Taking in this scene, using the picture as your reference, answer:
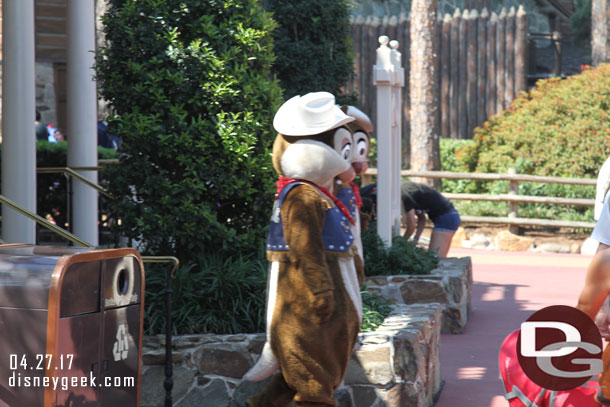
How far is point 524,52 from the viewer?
17391 millimetres

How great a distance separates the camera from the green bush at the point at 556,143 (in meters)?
14.9

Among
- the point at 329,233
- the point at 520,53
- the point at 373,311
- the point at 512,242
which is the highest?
the point at 520,53

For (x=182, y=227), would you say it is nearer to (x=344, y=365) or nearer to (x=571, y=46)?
(x=344, y=365)

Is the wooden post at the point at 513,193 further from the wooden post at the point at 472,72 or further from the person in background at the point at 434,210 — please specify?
the person in background at the point at 434,210

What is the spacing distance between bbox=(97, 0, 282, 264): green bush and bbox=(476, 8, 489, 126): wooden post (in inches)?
487

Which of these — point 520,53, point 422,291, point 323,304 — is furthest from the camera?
point 520,53

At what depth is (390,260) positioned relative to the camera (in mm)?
8086

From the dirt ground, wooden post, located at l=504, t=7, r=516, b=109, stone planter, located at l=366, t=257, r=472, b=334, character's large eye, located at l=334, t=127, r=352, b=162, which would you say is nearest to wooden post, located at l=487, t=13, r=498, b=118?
wooden post, located at l=504, t=7, r=516, b=109

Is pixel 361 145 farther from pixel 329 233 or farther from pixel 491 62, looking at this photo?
pixel 491 62

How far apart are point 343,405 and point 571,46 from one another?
2767 centimetres

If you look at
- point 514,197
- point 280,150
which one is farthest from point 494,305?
point 280,150

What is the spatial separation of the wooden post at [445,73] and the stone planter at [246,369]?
1280 cm

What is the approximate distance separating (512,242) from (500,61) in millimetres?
4614

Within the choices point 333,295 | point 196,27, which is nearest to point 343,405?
point 333,295
